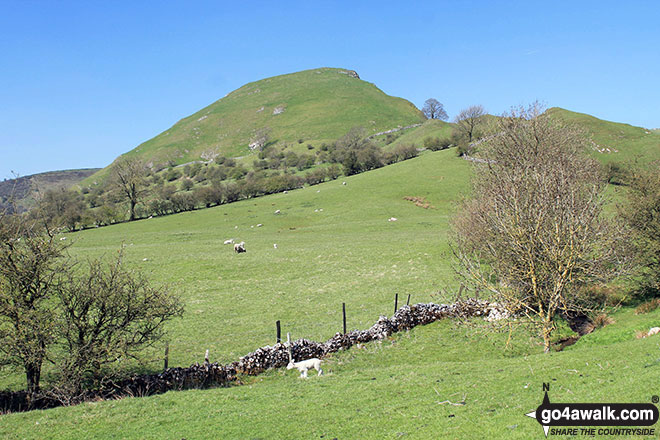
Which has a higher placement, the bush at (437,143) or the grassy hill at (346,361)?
the bush at (437,143)

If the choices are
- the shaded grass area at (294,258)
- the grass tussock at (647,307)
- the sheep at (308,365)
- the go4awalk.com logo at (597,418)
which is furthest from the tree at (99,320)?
the grass tussock at (647,307)

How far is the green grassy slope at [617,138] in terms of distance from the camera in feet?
268

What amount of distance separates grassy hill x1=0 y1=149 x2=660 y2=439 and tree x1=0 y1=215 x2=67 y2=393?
107 inches

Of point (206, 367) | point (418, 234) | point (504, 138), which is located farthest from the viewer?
point (418, 234)

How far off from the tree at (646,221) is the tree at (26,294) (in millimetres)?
35130

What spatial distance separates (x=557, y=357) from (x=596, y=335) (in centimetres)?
658

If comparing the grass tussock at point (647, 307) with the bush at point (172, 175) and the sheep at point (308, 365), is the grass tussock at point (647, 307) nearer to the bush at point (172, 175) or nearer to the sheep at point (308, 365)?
the sheep at point (308, 365)

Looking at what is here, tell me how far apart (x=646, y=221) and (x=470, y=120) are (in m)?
85.5

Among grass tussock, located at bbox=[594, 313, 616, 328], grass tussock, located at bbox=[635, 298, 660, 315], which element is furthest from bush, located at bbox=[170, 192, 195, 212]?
grass tussock, located at bbox=[635, 298, 660, 315]

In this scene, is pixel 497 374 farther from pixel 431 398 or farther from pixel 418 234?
pixel 418 234

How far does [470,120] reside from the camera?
10856cm

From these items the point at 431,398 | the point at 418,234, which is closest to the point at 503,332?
the point at 431,398

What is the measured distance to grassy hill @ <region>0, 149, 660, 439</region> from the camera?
12.7 meters

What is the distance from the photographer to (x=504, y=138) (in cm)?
3978
